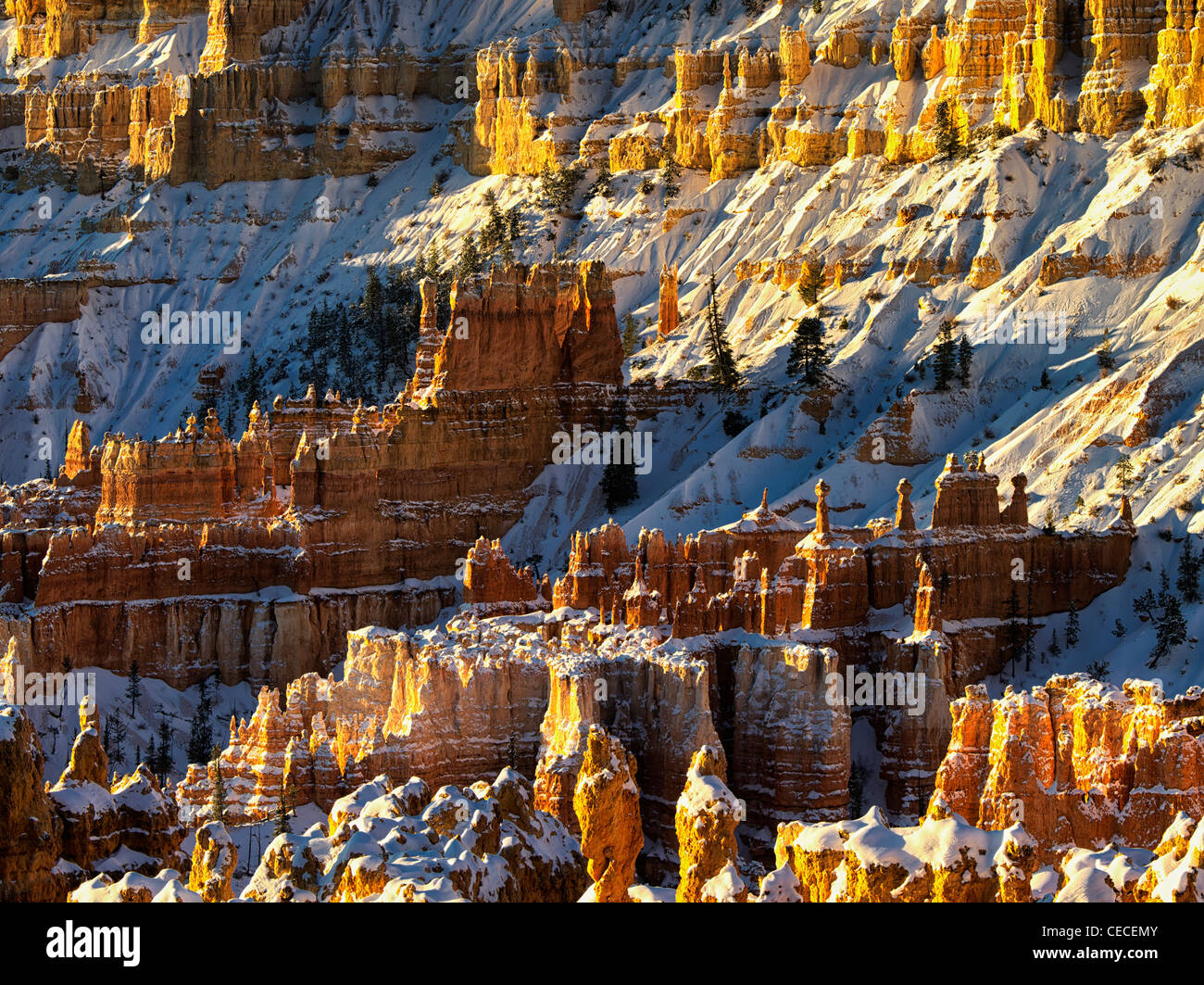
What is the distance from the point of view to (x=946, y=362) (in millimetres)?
101562

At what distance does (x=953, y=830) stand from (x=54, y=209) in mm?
156781

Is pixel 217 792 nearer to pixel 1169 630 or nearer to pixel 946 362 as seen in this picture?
pixel 1169 630

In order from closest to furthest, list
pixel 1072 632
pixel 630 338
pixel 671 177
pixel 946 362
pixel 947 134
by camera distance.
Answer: pixel 1072 632
pixel 946 362
pixel 630 338
pixel 947 134
pixel 671 177

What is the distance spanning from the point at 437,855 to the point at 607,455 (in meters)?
68.4

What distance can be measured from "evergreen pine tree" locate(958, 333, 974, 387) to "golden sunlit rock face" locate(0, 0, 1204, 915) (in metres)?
0.42

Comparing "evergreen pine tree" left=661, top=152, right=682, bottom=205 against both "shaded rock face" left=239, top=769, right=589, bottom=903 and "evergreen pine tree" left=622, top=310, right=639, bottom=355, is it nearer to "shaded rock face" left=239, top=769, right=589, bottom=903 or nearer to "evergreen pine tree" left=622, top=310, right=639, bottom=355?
"evergreen pine tree" left=622, top=310, right=639, bottom=355

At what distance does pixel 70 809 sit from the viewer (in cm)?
4453

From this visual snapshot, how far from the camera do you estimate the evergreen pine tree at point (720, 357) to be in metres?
112

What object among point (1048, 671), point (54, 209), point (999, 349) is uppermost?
point (54, 209)

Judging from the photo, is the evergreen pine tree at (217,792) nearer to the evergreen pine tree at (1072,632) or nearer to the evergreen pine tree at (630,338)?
the evergreen pine tree at (1072,632)

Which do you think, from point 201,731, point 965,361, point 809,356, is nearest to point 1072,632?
point 965,361

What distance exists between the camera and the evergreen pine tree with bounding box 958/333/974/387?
101500mm

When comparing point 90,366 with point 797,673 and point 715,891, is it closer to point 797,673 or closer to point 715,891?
point 797,673
